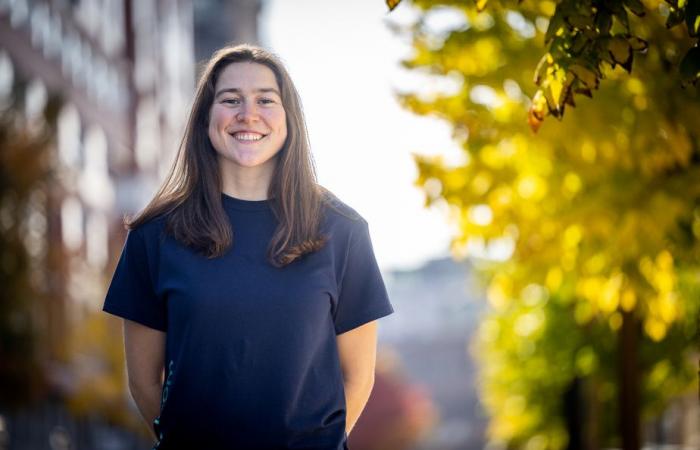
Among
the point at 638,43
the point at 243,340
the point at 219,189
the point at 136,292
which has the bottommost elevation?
the point at 243,340

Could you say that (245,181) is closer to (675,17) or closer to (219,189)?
(219,189)

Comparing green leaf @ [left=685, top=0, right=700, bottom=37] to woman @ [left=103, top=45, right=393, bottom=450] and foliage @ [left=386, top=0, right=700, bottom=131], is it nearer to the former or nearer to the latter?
foliage @ [left=386, top=0, right=700, bottom=131]

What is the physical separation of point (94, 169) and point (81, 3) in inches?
224

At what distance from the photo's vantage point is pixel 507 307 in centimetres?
2416

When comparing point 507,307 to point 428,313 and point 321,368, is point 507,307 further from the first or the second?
point 428,313

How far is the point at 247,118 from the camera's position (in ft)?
11.5

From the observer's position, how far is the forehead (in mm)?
3543

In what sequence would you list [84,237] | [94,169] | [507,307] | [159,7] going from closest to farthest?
1. [507,307]
2. [84,237]
3. [94,169]
4. [159,7]

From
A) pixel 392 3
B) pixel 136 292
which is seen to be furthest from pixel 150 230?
pixel 392 3

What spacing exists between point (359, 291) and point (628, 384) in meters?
9.76

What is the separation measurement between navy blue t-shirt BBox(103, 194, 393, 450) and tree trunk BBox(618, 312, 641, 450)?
9.62 m

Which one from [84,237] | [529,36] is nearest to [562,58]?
[529,36]

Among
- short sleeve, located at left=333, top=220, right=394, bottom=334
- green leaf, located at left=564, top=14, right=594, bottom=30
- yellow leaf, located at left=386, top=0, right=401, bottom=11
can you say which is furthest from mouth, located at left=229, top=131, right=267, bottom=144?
green leaf, located at left=564, top=14, right=594, bottom=30

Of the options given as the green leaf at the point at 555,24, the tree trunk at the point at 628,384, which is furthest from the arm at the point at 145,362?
the tree trunk at the point at 628,384
